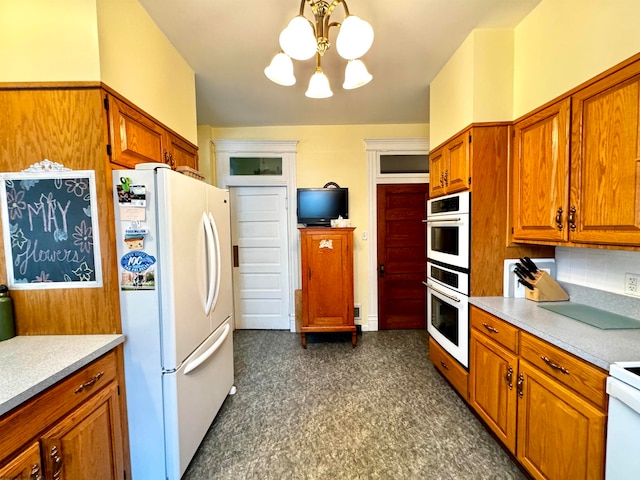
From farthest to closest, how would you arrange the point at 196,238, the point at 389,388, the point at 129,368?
the point at 389,388 → the point at 196,238 → the point at 129,368

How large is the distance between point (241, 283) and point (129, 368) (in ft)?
7.87

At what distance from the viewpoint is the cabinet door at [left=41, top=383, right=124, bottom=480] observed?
106 cm

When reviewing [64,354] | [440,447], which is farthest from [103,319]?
[440,447]

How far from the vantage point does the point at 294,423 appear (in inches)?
80.3

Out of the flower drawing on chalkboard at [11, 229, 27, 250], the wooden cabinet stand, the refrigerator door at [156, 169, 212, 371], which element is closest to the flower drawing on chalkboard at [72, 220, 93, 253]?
the flower drawing on chalkboard at [11, 229, 27, 250]

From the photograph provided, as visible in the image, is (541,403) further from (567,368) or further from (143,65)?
(143,65)

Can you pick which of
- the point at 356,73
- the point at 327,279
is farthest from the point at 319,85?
the point at 327,279

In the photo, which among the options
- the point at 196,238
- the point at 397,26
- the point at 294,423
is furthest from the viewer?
the point at 294,423

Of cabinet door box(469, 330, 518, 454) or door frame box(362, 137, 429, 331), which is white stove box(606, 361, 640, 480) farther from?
door frame box(362, 137, 429, 331)

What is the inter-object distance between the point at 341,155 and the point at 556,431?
330 cm

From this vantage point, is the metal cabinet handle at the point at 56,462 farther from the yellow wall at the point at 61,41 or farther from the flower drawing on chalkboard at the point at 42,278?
the yellow wall at the point at 61,41

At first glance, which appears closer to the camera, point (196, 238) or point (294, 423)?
point (196, 238)

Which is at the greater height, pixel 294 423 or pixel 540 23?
pixel 540 23

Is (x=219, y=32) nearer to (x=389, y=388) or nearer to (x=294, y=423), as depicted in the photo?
(x=294, y=423)
